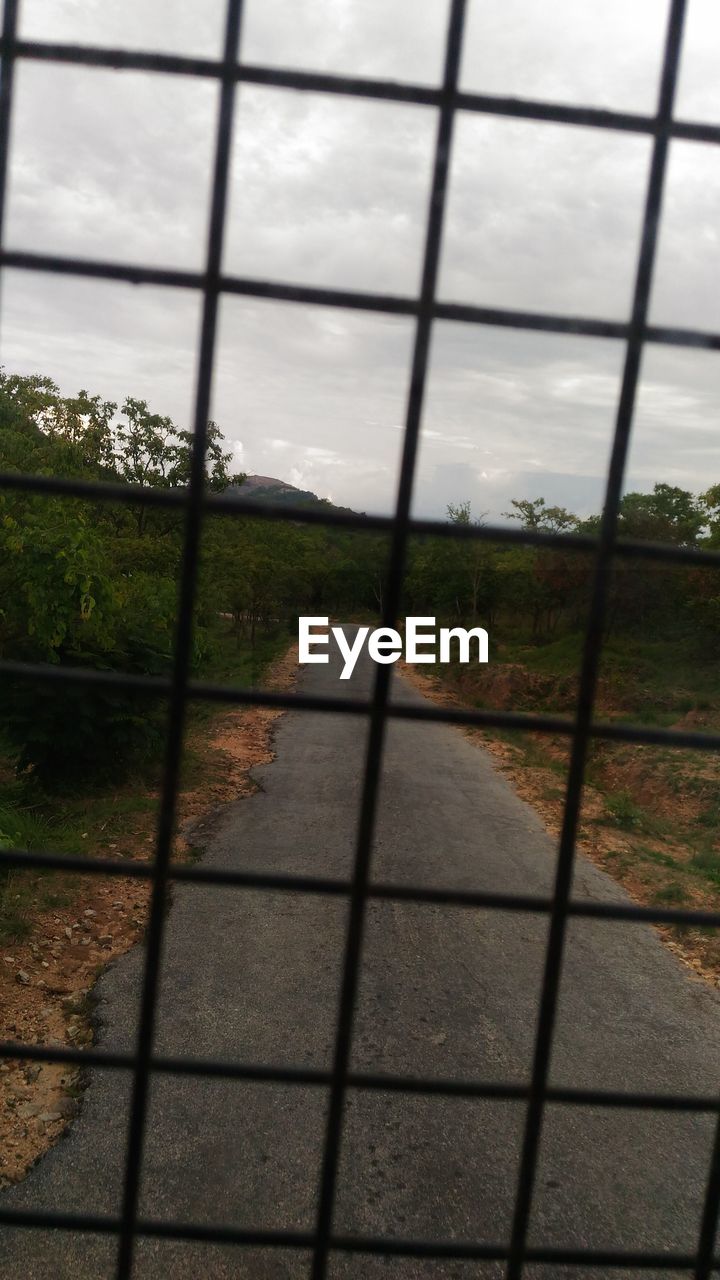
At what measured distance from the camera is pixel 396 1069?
4.00 meters

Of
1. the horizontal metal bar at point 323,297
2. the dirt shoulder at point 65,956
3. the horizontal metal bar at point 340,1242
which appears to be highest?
the horizontal metal bar at point 323,297

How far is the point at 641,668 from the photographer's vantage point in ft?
51.4

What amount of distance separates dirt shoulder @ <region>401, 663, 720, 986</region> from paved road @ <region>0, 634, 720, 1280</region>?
324 mm

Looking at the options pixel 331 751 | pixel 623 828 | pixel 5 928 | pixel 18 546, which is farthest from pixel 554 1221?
pixel 331 751

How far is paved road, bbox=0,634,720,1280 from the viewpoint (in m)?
3.02

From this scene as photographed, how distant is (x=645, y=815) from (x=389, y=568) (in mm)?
8896

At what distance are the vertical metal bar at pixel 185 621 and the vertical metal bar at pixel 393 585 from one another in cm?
26

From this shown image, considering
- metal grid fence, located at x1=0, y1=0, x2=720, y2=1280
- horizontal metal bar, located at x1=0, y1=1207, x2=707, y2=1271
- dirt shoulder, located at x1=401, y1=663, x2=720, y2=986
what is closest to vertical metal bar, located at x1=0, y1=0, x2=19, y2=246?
metal grid fence, located at x1=0, y1=0, x2=720, y2=1280

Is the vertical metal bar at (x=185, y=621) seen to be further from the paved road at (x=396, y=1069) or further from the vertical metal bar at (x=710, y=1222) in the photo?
the paved road at (x=396, y=1069)

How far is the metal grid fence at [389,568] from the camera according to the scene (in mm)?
1207

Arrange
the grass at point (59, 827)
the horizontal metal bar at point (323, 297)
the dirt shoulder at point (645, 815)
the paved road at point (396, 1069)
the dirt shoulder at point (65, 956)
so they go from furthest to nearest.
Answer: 1. the dirt shoulder at point (645, 815)
2. the grass at point (59, 827)
3. the dirt shoulder at point (65, 956)
4. the paved road at point (396, 1069)
5. the horizontal metal bar at point (323, 297)

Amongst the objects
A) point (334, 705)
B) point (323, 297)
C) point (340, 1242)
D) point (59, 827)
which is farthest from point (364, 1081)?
point (59, 827)

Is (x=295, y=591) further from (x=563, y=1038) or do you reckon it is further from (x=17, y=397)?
(x=563, y=1038)

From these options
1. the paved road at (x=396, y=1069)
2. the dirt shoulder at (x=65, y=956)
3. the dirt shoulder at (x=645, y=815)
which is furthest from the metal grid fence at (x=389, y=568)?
the dirt shoulder at (x=645, y=815)
